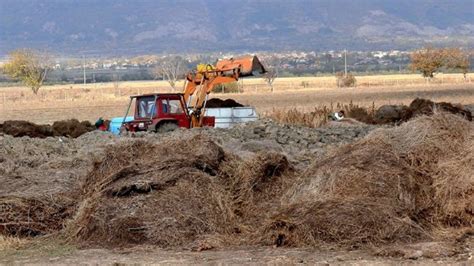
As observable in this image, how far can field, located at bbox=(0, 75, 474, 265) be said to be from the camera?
10.4m

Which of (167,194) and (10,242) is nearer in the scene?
(10,242)

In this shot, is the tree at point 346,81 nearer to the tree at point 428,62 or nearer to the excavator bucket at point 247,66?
the tree at point 428,62

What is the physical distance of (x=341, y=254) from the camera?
1012cm

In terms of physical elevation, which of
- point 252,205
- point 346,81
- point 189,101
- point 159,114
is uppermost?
point 189,101

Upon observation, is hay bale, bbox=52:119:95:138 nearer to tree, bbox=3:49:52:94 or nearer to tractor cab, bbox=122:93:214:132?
tractor cab, bbox=122:93:214:132

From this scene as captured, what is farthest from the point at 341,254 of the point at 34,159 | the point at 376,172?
the point at 34,159

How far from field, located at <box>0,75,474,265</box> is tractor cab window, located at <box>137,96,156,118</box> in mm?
11969

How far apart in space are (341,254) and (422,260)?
96cm

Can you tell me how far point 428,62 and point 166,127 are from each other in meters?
102

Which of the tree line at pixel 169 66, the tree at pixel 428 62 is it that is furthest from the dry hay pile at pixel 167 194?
the tree at pixel 428 62

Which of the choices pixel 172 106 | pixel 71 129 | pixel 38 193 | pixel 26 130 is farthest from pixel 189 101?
pixel 38 193

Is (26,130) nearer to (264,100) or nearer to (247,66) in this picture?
(247,66)

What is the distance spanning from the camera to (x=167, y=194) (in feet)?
37.9

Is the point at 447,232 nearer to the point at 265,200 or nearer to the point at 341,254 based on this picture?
the point at 341,254
